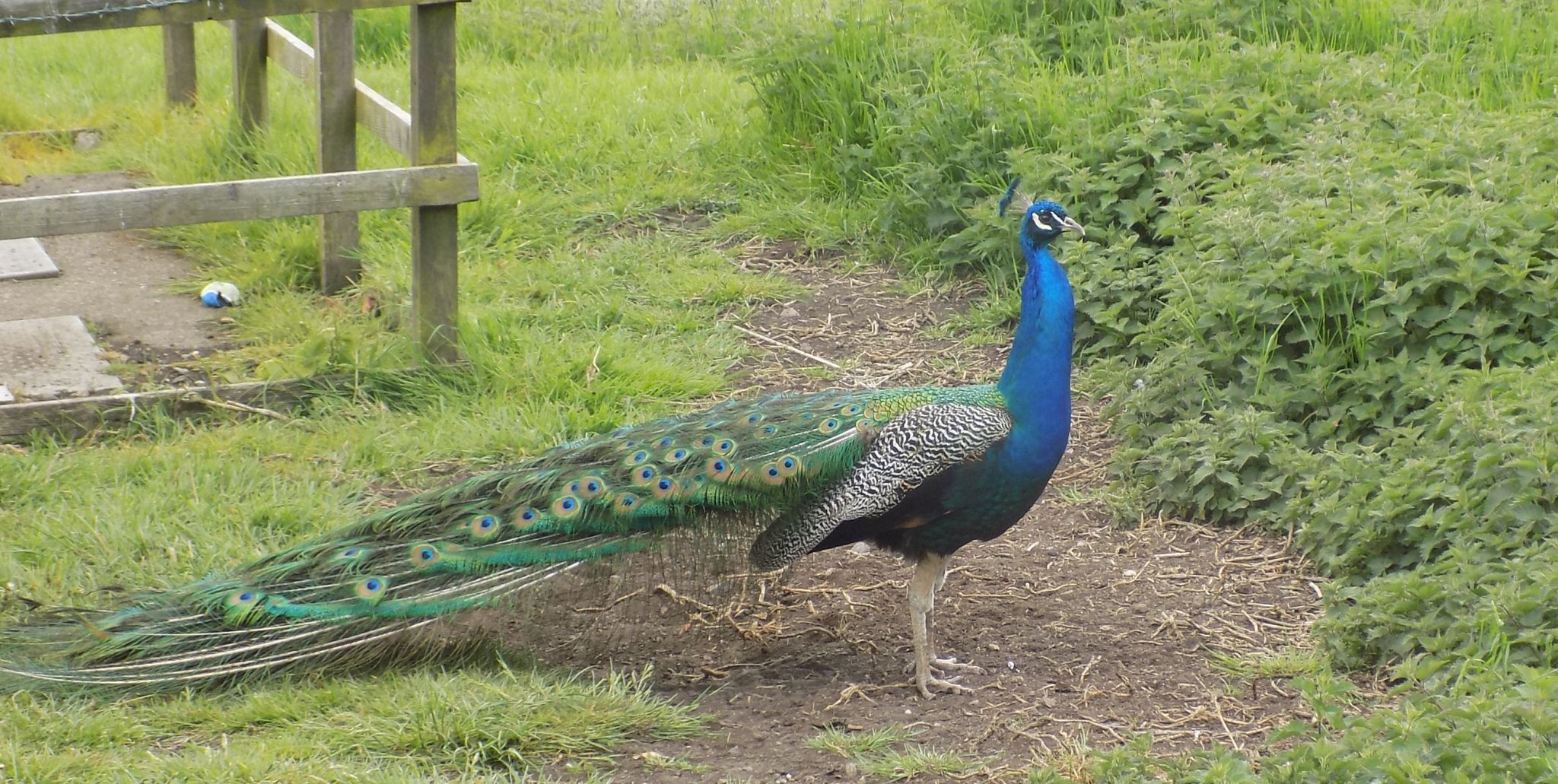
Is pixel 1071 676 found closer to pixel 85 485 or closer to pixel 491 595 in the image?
pixel 491 595

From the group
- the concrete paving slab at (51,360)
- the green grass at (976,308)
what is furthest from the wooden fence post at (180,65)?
the concrete paving slab at (51,360)

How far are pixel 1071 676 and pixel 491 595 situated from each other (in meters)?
1.38

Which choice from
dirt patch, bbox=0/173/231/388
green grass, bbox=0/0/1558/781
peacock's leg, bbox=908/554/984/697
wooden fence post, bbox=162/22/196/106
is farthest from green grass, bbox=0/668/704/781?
wooden fence post, bbox=162/22/196/106

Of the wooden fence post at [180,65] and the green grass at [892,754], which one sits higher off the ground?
the wooden fence post at [180,65]

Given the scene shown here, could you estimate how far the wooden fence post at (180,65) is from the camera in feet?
23.8

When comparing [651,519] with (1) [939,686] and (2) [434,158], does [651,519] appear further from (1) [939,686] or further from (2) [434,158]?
(2) [434,158]

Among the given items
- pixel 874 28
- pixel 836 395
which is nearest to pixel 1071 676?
pixel 836 395

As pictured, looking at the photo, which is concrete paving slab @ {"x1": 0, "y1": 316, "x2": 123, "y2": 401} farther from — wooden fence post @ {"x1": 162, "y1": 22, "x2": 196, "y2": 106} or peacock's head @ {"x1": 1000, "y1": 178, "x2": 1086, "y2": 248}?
peacock's head @ {"x1": 1000, "y1": 178, "x2": 1086, "y2": 248}

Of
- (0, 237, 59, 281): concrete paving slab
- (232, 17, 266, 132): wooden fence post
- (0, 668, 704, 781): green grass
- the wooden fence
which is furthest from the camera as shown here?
(232, 17, 266, 132): wooden fence post

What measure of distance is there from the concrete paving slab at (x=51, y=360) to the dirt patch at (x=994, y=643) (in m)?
2.17

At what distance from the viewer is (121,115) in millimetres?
7625

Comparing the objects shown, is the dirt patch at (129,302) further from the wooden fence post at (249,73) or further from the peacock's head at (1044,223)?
the peacock's head at (1044,223)

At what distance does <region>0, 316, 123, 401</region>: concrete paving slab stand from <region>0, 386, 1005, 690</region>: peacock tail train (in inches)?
67.2

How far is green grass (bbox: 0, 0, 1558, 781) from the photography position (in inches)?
135
